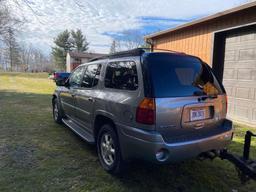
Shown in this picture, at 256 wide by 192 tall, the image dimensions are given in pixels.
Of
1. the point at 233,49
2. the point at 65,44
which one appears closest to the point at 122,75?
the point at 233,49

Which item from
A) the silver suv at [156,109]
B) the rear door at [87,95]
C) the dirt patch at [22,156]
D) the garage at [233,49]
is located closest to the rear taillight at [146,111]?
the silver suv at [156,109]

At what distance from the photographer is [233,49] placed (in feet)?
24.7

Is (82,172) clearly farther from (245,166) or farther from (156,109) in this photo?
(245,166)

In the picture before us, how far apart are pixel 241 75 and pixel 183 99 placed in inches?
211

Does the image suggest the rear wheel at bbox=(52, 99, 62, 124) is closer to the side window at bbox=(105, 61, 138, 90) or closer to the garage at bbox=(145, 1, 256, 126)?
the side window at bbox=(105, 61, 138, 90)

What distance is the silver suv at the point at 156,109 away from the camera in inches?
105

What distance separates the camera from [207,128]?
3.09 m

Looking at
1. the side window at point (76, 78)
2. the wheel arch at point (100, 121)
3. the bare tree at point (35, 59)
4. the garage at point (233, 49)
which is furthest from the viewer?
the bare tree at point (35, 59)

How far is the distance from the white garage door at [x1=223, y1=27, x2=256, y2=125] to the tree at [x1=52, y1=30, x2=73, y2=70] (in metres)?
51.1

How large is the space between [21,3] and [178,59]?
8.75 m

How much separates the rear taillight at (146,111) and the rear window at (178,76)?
0.40 feet

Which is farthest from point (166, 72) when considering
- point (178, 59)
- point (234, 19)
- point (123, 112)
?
point (234, 19)

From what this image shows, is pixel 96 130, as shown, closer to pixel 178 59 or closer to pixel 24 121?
pixel 178 59

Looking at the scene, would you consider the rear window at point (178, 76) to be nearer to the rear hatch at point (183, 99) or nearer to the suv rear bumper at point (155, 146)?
the rear hatch at point (183, 99)
